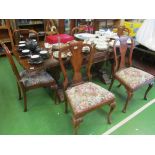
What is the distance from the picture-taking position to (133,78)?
Result: 2.09 m

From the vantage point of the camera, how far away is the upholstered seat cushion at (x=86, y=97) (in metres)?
1.58

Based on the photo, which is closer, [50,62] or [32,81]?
[50,62]

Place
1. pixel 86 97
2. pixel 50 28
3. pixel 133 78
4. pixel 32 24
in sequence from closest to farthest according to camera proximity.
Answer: pixel 86 97, pixel 133 78, pixel 50 28, pixel 32 24

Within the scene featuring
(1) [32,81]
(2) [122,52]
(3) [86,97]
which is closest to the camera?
(3) [86,97]

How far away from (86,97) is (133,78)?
2.70 ft

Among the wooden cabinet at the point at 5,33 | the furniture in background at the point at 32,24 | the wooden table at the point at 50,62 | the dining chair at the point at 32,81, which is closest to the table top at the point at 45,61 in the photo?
the wooden table at the point at 50,62

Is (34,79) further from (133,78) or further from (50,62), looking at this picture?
(133,78)

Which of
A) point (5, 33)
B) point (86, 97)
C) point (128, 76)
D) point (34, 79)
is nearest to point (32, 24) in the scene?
point (5, 33)

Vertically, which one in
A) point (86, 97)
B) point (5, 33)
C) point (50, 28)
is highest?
point (50, 28)

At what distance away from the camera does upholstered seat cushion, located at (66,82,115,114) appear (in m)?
1.58

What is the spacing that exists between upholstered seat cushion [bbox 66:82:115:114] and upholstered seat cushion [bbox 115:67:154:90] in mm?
455

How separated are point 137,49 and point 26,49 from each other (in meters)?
2.27

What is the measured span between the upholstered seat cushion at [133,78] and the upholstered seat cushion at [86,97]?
1.49ft

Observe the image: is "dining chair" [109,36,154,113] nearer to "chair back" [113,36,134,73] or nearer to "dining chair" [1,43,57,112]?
"chair back" [113,36,134,73]
